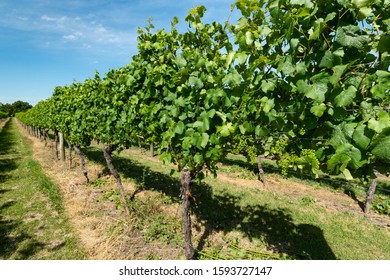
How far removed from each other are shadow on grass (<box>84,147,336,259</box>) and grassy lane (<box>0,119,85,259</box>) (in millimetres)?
3249

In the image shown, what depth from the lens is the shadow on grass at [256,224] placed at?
6.04 metres

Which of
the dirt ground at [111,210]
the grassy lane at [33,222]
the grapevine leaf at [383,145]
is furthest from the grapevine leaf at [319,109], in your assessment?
the grassy lane at [33,222]

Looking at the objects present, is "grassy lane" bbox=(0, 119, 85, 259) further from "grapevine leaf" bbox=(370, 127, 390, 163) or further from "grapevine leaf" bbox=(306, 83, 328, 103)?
"grapevine leaf" bbox=(370, 127, 390, 163)

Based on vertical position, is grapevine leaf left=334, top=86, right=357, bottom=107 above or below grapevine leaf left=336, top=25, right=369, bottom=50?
below

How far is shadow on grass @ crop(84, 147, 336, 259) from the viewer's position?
6.04 m

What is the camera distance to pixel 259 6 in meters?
2.34

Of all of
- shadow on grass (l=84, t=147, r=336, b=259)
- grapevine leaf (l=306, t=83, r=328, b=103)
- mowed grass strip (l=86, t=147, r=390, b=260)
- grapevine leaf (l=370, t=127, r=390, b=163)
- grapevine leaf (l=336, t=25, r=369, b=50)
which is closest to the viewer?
grapevine leaf (l=370, t=127, r=390, b=163)

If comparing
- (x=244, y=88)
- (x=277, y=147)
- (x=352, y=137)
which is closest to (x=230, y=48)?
(x=244, y=88)

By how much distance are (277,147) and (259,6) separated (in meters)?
1.52

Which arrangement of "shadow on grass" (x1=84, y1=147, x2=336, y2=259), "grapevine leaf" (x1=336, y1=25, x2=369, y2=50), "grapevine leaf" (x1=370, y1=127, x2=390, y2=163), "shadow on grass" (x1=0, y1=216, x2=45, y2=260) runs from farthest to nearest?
"shadow on grass" (x1=84, y1=147, x2=336, y2=259)
"shadow on grass" (x1=0, y1=216, x2=45, y2=260)
"grapevine leaf" (x1=336, y1=25, x2=369, y2=50)
"grapevine leaf" (x1=370, y1=127, x2=390, y2=163)

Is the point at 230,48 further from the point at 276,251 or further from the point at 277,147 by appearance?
the point at 276,251

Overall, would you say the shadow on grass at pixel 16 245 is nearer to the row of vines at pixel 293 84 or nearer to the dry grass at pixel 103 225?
the dry grass at pixel 103 225

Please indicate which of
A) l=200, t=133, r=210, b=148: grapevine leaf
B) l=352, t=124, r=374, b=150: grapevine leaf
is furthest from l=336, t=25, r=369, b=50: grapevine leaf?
l=200, t=133, r=210, b=148: grapevine leaf

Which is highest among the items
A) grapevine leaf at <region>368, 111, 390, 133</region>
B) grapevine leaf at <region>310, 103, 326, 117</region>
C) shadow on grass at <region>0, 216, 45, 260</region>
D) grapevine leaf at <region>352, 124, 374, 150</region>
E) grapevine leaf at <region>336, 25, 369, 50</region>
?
grapevine leaf at <region>336, 25, 369, 50</region>
